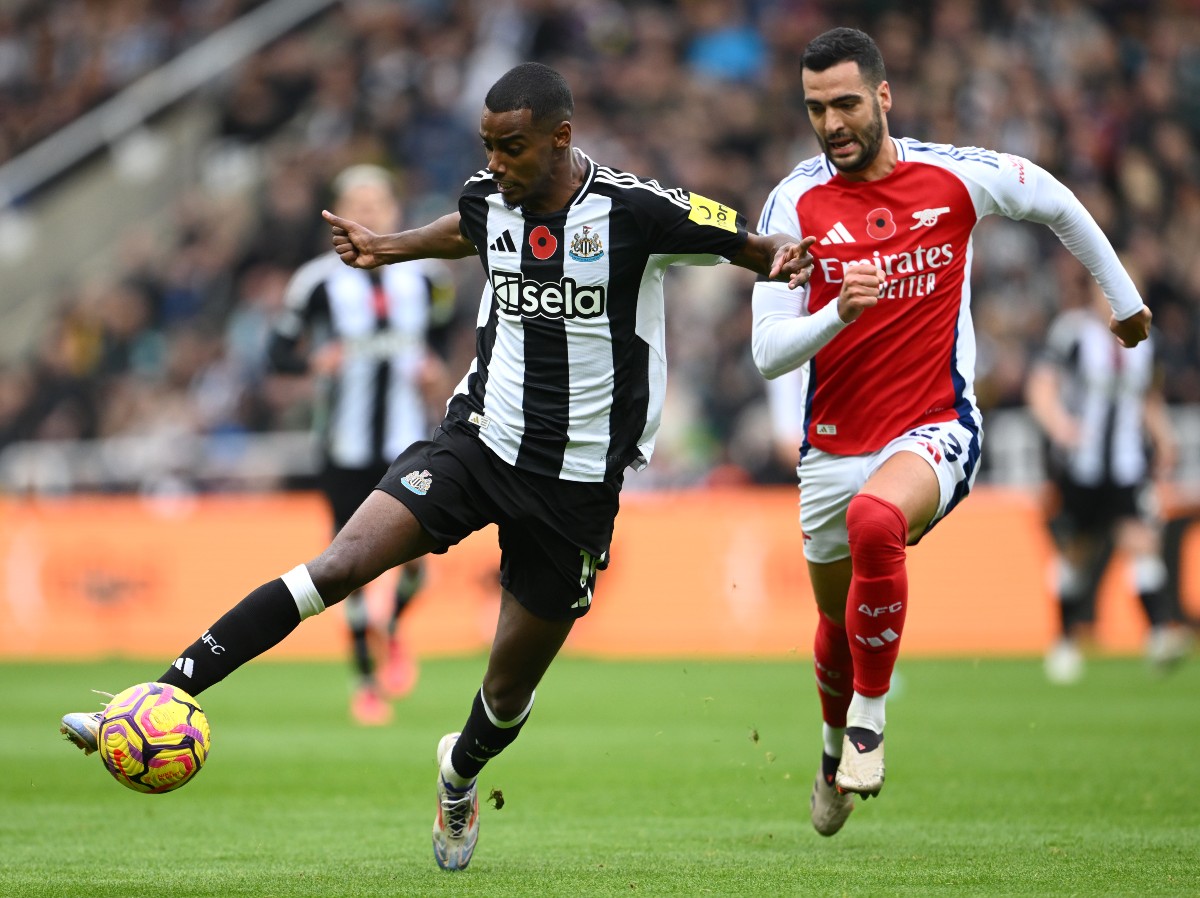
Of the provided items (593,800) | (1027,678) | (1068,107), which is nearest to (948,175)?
(593,800)

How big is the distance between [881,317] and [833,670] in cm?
138

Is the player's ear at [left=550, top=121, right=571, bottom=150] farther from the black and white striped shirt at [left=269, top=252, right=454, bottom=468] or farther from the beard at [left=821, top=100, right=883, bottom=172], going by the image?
the black and white striped shirt at [left=269, top=252, right=454, bottom=468]

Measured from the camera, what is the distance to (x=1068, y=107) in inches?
717

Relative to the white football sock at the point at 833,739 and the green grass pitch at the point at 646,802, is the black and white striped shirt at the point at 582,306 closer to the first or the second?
the green grass pitch at the point at 646,802

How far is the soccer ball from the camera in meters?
5.10

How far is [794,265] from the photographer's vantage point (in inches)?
220

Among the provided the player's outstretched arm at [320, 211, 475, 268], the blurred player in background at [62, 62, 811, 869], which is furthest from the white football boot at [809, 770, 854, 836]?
the player's outstretched arm at [320, 211, 475, 268]

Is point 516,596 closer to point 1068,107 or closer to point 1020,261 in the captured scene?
point 1020,261

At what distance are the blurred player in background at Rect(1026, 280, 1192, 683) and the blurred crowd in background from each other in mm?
1388

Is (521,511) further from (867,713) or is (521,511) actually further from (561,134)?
(867,713)

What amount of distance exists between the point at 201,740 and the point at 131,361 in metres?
16.7

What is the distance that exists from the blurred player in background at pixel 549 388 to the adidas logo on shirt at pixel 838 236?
467 millimetres

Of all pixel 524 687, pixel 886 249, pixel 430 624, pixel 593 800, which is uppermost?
pixel 886 249

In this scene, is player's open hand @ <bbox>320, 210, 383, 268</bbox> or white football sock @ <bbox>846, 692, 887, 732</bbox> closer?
white football sock @ <bbox>846, 692, 887, 732</bbox>
